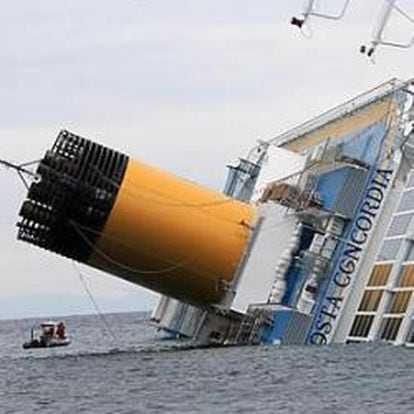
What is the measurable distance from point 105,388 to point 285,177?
1463 centimetres

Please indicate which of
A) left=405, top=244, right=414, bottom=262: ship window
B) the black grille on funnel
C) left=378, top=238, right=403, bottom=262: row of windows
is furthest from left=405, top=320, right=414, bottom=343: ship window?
the black grille on funnel

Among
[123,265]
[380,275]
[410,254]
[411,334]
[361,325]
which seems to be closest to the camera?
[411,334]

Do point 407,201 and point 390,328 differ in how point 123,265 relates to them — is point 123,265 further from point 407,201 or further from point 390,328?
point 407,201

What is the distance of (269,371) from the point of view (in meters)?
44.7

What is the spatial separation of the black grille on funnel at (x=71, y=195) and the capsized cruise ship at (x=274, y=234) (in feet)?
0.14

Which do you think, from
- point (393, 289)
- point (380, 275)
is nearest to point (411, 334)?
point (393, 289)

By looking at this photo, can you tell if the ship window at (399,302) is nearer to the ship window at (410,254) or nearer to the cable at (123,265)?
the ship window at (410,254)

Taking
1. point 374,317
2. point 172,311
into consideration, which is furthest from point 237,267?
point 172,311

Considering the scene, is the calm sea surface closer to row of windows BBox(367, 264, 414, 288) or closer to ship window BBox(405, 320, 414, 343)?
ship window BBox(405, 320, 414, 343)

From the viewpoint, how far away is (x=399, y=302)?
51.0 metres

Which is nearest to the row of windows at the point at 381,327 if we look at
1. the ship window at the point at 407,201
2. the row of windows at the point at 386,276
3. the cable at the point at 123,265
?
the row of windows at the point at 386,276

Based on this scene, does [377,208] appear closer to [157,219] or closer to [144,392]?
[157,219]

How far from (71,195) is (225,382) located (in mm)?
9613

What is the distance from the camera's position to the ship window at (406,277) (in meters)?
50.4
